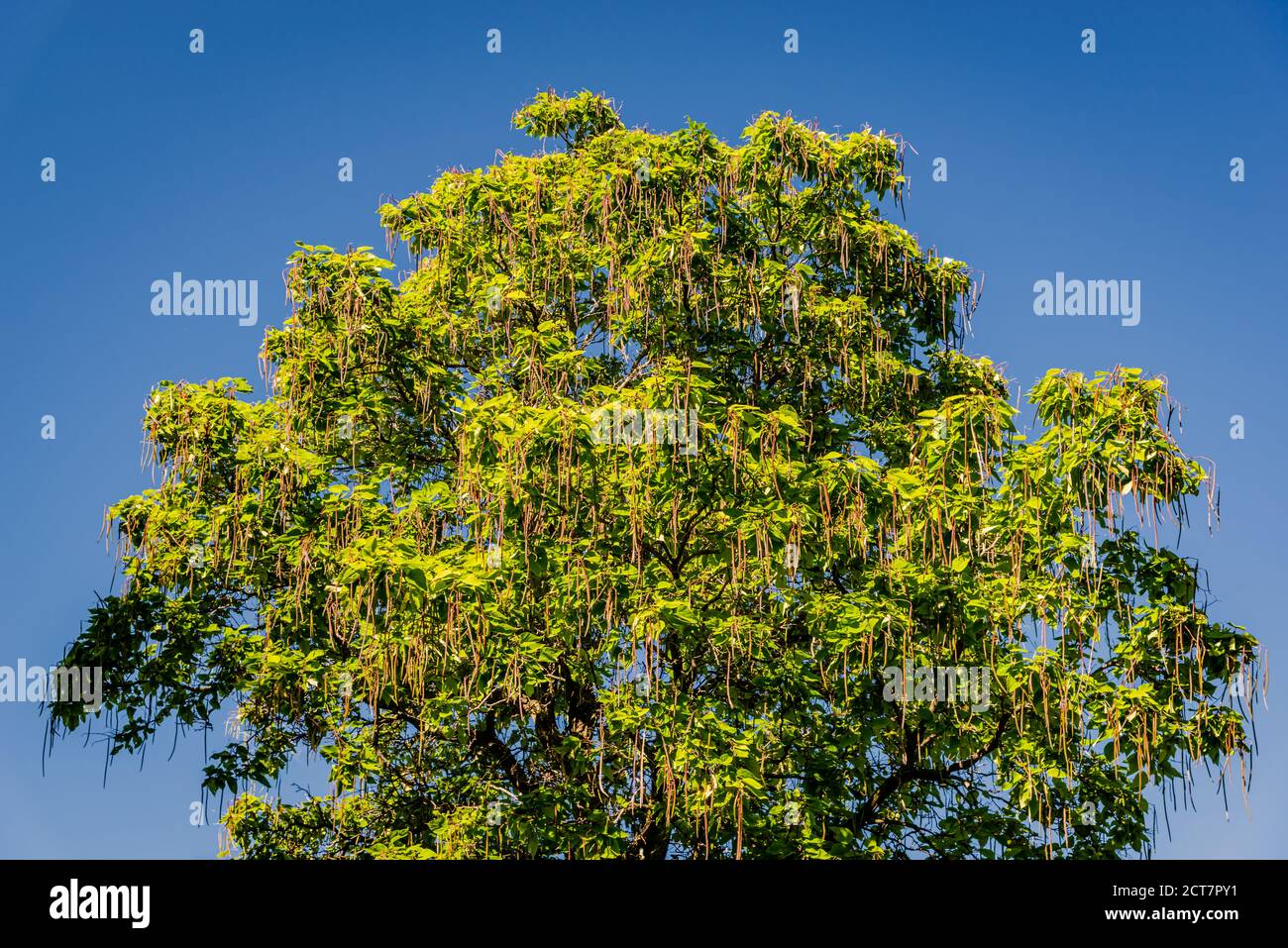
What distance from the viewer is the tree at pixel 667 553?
9.84m

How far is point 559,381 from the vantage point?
11.4m

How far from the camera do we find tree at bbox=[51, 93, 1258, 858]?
9.84m

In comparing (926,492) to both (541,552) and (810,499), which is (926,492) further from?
(541,552)

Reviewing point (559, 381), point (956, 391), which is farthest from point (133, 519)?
point (956, 391)

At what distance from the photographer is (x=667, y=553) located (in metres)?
10.9

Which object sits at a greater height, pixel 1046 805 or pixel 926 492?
pixel 926 492

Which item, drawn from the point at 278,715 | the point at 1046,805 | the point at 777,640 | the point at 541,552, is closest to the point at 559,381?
the point at 541,552

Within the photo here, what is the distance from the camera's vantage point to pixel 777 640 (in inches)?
444

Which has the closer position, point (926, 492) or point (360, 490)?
point (926, 492)
